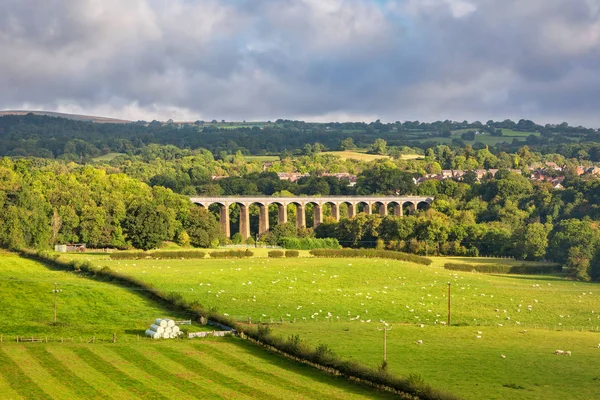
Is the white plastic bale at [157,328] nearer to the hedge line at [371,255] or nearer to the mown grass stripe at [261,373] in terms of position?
the mown grass stripe at [261,373]

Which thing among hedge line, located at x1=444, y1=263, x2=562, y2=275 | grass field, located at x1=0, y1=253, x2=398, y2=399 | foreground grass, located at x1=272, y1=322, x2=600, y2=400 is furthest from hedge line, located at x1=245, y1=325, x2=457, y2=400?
hedge line, located at x1=444, y1=263, x2=562, y2=275

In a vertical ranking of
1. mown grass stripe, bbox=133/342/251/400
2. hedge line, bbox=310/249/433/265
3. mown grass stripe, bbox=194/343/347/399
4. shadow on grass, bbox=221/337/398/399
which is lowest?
hedge line, bbox=310/249/433/265

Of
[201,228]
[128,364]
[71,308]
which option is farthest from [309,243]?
[128,364]

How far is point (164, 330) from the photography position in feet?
153

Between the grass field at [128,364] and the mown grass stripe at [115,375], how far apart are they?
4cm

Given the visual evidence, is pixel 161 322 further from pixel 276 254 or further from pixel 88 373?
pixel 276 254

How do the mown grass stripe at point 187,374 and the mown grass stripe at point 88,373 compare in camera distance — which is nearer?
the mown grass stripe at point 88,373

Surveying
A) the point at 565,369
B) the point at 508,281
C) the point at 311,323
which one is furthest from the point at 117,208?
the point at 565,369

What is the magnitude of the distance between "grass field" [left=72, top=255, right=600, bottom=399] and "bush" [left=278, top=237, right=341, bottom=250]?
21268 millimetres

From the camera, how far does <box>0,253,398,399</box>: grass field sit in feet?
119

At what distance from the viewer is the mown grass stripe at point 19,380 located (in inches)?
1385

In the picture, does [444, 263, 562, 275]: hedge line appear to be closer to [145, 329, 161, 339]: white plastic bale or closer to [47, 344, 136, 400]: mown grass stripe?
[145, 329, 161, 339]: white plastic bale

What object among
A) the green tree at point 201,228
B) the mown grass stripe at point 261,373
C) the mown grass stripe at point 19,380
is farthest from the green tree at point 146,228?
the mown grass stripe at point 19,380

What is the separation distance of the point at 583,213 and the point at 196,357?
321ft
